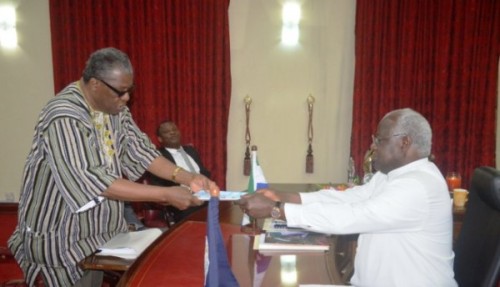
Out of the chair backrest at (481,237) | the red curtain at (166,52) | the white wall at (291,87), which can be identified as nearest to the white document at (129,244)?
the chair backrest at (481,237)

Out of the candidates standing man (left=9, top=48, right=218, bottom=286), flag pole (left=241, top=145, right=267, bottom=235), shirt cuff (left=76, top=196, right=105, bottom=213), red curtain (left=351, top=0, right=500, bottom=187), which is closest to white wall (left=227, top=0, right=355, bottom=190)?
red curtain (left=351, top=0, right=500, bottom=187)

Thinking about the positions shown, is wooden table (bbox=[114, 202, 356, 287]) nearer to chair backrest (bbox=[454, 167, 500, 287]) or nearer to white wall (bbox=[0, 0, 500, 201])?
chair backrest (bbox=[454, 167, 500, 287])

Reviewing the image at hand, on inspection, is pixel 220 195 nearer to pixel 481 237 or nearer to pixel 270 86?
pixel 481 237

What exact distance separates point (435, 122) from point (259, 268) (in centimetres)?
388

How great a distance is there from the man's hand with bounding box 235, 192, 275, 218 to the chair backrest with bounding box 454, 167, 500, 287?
0.81m

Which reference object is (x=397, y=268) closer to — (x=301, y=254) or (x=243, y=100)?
(x=301, y=254)

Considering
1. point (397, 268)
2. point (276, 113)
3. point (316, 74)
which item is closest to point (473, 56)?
point (316, 74)

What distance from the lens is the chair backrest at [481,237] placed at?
1.54m

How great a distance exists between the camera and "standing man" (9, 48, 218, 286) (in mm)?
1757

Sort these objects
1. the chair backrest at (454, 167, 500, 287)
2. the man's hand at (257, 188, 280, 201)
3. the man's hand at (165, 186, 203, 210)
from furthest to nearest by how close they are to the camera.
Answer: the man's hand at (257, 188, 280, 201), the man's hand at (165, 186, 203, 210), the chair backrest at (454, 167, 500, 287)

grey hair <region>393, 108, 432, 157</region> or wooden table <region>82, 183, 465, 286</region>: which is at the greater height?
grey hair <region>393, 108, 432, 157</region>

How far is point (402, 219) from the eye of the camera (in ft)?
5.52

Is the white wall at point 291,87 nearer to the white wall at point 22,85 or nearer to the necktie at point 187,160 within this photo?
the necktie at point 187,160

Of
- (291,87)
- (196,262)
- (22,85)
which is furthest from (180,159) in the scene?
(196,262)
